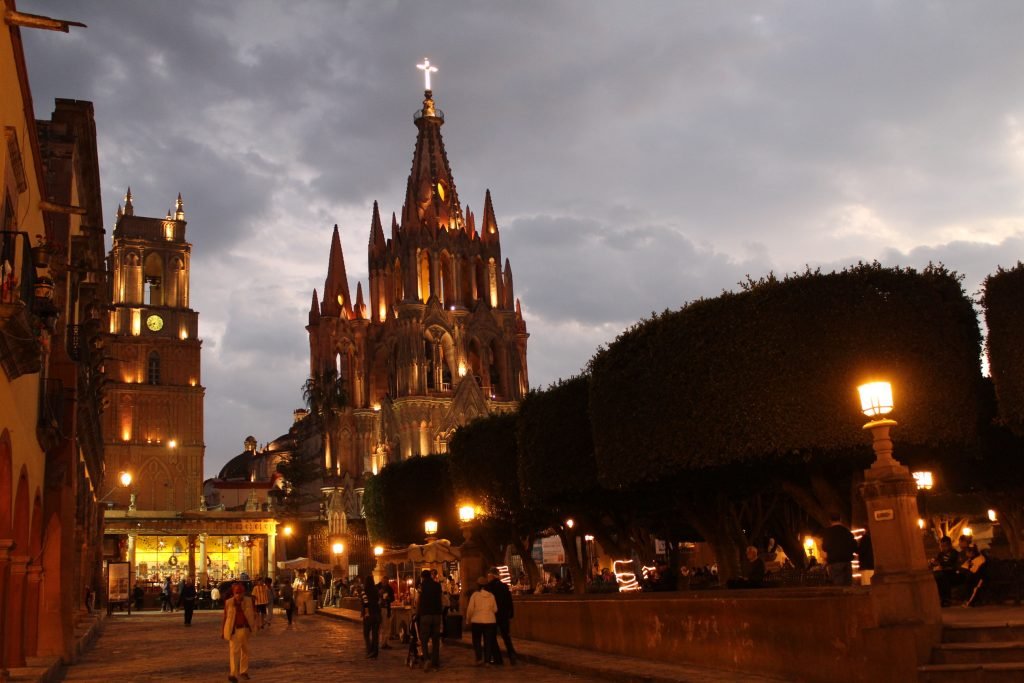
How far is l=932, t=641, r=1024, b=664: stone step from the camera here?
1209cm

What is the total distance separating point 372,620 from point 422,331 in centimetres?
5394

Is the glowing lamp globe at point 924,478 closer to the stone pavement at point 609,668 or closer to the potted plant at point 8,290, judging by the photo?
the stone pavement at point 609,668

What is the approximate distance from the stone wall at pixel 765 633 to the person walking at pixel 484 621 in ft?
7.07

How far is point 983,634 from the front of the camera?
12.6m

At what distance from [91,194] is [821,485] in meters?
19.8

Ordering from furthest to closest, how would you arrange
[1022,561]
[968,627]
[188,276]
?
[188,276] < [1022,561] < [968,627]

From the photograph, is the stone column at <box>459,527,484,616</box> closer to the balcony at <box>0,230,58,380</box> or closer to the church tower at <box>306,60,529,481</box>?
the balcony at <box>0,230,58,380</box>

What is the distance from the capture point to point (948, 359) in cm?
1967

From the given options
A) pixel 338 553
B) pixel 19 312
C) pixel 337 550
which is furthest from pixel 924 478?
pixel 338 553

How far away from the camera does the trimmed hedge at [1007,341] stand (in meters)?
19.0

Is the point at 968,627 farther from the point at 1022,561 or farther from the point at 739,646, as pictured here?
the point at 1022,561

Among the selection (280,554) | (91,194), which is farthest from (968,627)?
(280,554)

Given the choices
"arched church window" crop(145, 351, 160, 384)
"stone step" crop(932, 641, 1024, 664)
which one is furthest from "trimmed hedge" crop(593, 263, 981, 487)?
"arched church window" crop(145, 351, 160, 384)

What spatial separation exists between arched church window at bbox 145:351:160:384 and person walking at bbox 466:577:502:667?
61.1m
